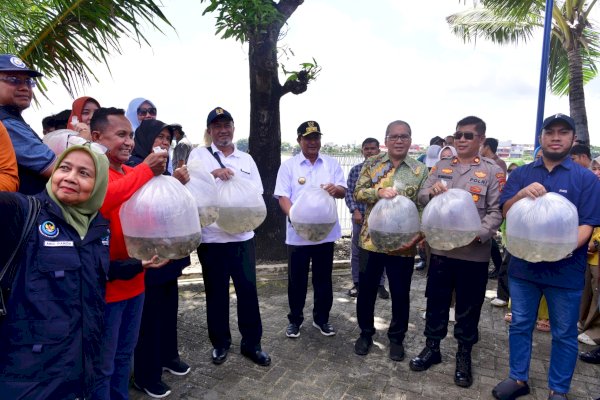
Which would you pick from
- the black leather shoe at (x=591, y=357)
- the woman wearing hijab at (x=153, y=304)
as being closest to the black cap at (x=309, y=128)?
the woman wearing hijab at (x=153, y=304)

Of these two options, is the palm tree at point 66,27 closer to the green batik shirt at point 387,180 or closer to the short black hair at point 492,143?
the green batik shirt at point 387,180

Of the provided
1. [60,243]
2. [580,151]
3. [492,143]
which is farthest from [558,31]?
[60,243]

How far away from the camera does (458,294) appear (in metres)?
→ 3.20

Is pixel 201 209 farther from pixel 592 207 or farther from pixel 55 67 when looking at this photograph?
pixel 55 67

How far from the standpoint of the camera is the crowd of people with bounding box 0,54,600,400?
1.58 meters

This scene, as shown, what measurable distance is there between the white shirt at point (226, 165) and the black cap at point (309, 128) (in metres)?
0.64

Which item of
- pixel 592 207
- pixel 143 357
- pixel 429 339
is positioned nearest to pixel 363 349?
pixel 429 339

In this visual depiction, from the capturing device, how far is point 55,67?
14.1 feet

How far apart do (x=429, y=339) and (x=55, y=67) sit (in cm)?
481

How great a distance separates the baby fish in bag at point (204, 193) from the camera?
267cm

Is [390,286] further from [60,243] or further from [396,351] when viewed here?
[60,243]

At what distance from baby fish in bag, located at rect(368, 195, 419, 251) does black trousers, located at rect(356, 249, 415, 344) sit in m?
0.42

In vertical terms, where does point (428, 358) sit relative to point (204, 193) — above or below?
below

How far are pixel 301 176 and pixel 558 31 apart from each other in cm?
1009
